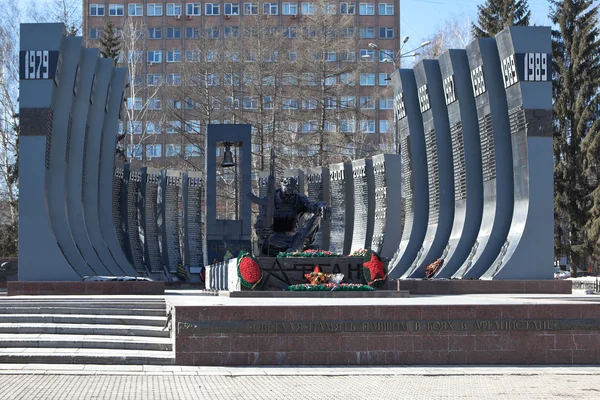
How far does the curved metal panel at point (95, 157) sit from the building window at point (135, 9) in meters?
40.0

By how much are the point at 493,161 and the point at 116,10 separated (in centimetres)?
4817

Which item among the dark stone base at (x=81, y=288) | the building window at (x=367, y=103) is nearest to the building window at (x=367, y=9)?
the building window at (x=367, y=103)

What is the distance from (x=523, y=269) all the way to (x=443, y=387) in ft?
39.6

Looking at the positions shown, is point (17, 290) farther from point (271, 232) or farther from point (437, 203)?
point (437, 203)

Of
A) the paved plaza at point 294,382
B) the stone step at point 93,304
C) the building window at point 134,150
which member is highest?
the building window at point 134,150

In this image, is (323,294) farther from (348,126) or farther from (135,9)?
(135,9)

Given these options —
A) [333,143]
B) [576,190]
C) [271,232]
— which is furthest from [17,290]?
[576,190]

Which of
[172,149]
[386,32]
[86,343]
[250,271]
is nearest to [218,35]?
[172,149]

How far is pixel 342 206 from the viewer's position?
3275 cm

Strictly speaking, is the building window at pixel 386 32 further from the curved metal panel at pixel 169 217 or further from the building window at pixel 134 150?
the curved metal panel at pixel 169 217

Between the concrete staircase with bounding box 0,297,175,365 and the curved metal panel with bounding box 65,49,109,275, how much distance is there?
29.3ft

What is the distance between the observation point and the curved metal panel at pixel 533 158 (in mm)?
23500

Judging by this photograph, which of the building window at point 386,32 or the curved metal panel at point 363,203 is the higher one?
the building window at point 386,32

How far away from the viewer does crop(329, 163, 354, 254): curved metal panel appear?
107ft
